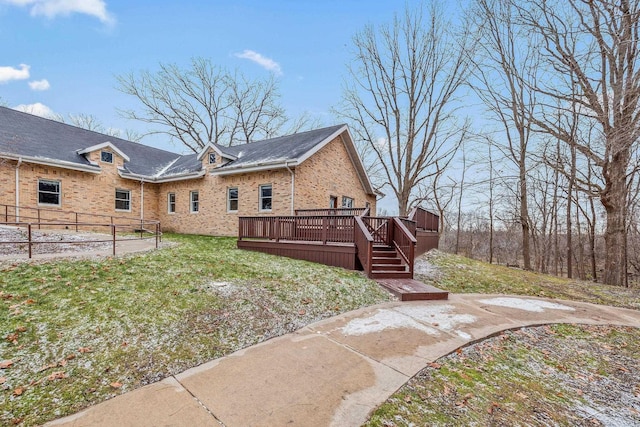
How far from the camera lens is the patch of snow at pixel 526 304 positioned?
21.5 ft

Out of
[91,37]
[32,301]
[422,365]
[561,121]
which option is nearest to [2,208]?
[91,37]

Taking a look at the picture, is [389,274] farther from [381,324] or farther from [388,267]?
[381,324]

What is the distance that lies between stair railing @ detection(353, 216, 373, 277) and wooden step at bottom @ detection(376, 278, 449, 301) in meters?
0.65

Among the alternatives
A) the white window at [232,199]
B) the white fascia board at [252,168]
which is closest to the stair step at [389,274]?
the white fascia board at [252,168]

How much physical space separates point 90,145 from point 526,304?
70.1 feet

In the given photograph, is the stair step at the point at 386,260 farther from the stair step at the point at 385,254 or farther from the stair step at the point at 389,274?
the stair step at the point at 389,274

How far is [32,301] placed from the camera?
4406mm

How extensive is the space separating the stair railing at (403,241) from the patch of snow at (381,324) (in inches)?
109

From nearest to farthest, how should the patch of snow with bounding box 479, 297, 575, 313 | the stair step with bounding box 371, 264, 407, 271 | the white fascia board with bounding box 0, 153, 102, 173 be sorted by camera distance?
the patch of snow with bounding box 479, 297, 575, 313
the stair step with bounding box 371, 264, 407, 271
the white fascia board with bounding box 0, 153, 102, 173

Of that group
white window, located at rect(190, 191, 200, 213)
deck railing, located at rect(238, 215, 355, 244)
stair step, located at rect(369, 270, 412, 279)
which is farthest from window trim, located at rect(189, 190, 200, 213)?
stair step, located at rect(369, 270, 412, 279)

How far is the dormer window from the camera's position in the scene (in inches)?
605

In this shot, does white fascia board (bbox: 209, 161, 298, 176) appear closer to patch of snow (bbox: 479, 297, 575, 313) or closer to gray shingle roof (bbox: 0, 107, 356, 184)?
gray shingle roof (bbox: 0, 107, 356, 184)

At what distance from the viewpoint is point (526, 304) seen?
6.85 metres

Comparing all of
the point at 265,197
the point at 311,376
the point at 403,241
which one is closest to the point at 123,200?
the point at 265,197
